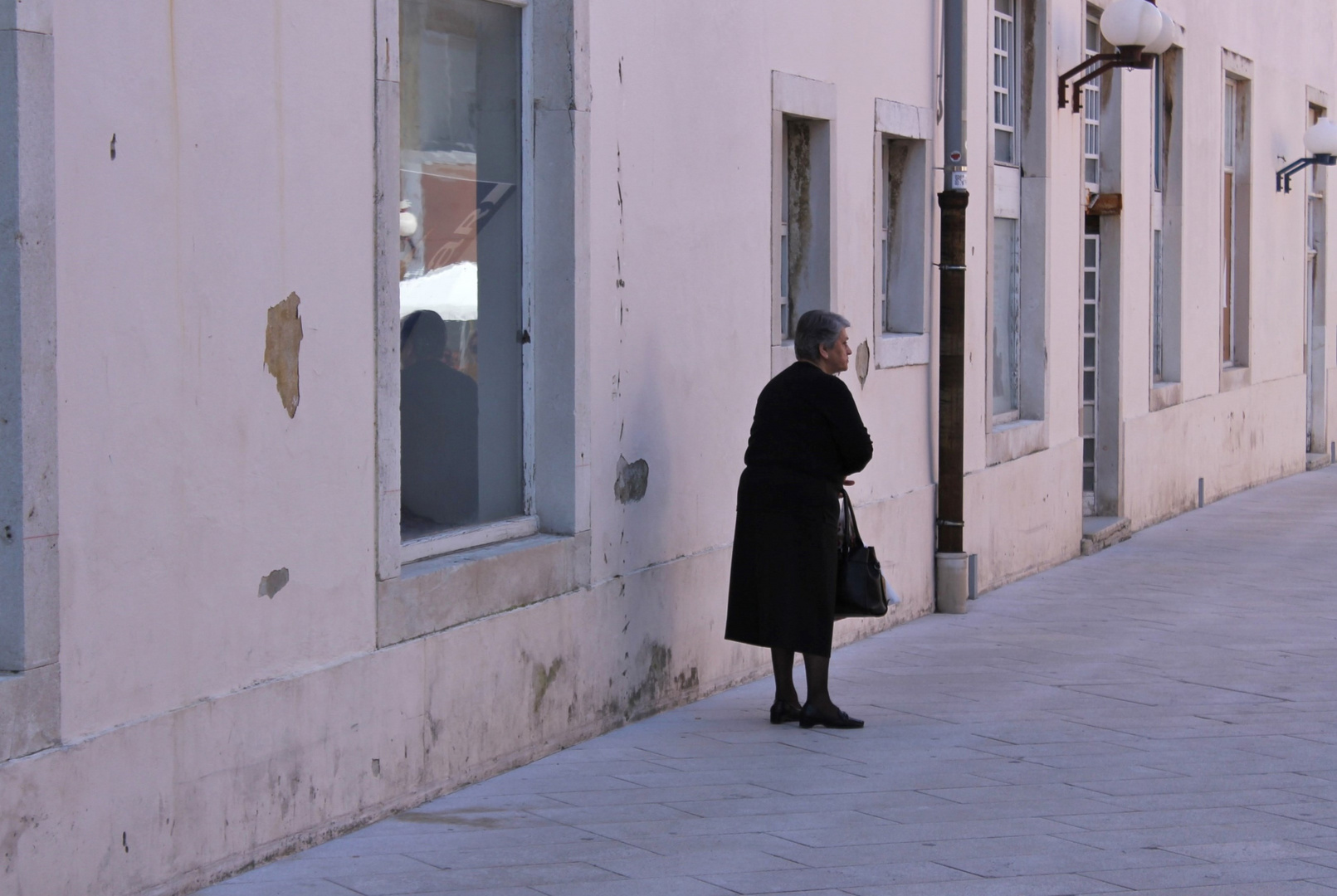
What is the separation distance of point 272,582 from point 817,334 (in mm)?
2753

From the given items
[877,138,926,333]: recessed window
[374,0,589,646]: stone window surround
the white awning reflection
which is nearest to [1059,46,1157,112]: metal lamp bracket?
[877,138,926,333]: recessed window

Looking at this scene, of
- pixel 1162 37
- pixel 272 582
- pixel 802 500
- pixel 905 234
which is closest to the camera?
pixel 272 582

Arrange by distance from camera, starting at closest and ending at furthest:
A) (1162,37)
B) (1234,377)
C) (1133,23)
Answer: (1133,23) → (1162,37) → (1234,377)

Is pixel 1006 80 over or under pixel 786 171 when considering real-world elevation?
over

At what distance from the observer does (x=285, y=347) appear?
5543mm

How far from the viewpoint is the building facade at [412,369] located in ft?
15.4

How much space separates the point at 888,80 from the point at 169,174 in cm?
620

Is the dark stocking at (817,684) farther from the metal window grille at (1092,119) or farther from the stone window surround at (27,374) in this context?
the metal window grille at (1092,119)

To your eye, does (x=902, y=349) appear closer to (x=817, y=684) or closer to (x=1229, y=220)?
(x=817, y=684)

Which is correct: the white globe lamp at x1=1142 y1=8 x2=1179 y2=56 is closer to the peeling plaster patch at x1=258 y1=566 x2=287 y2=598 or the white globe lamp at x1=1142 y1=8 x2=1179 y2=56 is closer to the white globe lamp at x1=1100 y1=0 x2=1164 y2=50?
the white globe lamp at x1=1100 y1=0 x2=1164 y2=50

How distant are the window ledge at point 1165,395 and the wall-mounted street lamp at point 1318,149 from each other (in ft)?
16.1

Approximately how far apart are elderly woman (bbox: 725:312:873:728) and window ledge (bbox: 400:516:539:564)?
90 cm

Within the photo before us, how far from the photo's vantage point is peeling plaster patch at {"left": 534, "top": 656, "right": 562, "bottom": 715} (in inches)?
271

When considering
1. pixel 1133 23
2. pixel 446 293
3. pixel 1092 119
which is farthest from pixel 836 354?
pixel 1092 119
